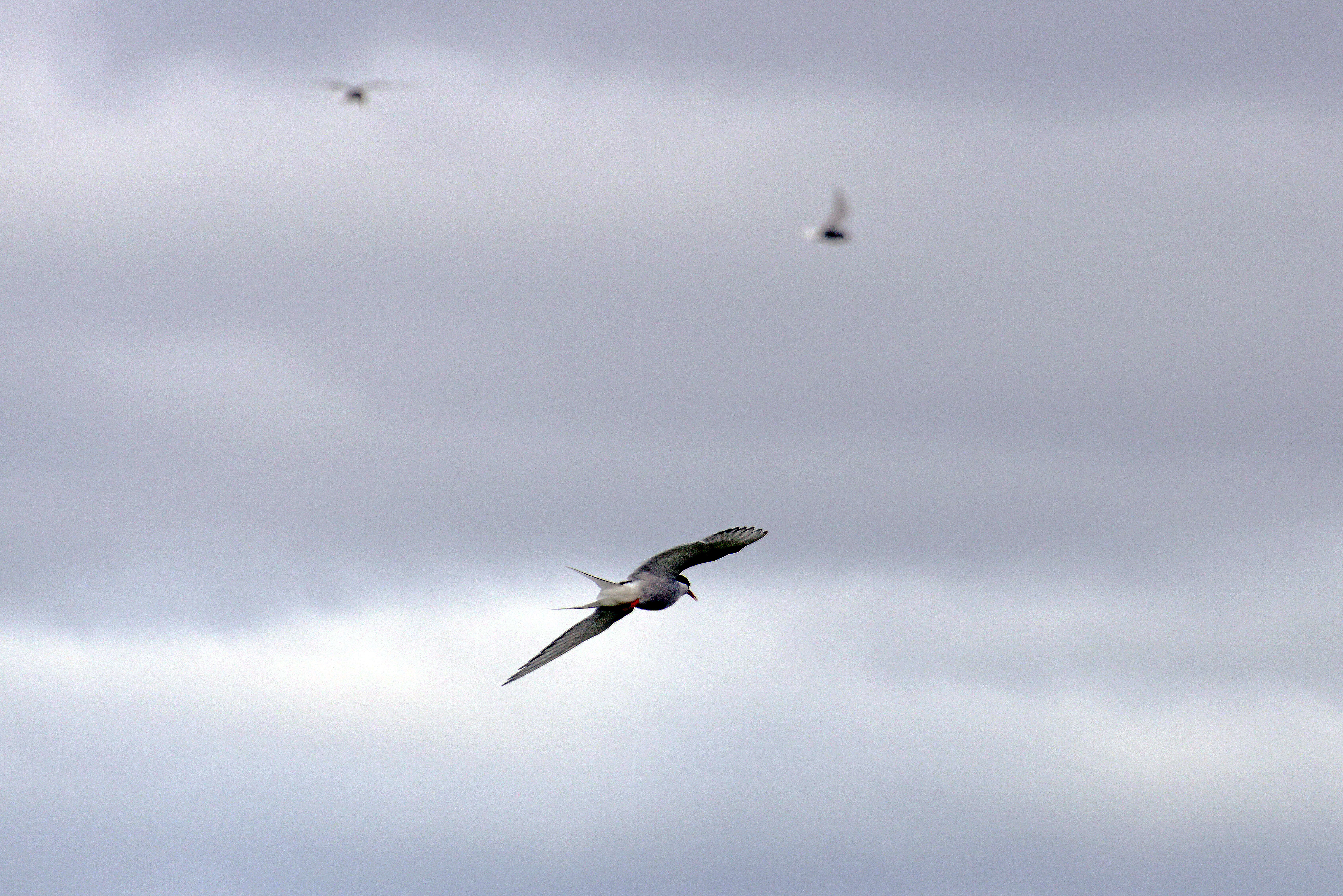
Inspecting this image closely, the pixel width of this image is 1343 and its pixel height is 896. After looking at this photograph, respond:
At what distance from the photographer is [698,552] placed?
276 ft

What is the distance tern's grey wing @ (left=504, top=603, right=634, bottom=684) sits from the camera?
77.1m

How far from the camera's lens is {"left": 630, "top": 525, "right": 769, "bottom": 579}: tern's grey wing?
3253 inches

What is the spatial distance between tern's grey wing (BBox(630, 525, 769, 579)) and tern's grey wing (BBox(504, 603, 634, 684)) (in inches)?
84.4

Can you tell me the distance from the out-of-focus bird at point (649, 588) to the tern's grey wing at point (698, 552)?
0.02 m

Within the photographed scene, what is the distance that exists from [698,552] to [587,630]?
21.7ft

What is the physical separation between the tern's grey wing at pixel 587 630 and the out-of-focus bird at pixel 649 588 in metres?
0.01

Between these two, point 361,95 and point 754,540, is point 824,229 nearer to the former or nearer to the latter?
point 754,540

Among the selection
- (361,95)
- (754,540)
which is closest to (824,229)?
(754,540)

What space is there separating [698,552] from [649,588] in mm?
3792

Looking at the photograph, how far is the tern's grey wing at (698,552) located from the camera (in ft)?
271

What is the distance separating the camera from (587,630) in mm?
79438

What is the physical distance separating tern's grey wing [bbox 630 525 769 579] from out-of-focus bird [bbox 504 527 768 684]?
0.6 inches

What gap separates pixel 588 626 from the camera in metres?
79.5

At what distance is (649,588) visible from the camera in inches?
3187
